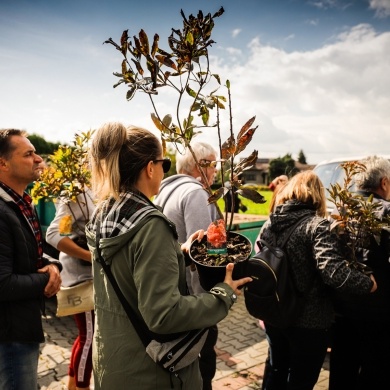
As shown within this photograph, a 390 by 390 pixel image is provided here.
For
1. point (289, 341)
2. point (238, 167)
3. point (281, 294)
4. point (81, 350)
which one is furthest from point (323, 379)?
point (238, 167)

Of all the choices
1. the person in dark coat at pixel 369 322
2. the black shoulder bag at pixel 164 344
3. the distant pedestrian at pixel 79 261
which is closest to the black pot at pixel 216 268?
the black shoulder bag at pixel 164 344

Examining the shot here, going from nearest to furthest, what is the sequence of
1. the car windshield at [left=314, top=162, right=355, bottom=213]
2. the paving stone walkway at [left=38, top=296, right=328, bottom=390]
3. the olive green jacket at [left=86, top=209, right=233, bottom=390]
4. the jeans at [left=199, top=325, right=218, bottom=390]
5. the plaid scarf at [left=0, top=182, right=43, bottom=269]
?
the olive green jacket at [left=86, top=209, right=233, bottom=390]
the plaid scarf at [left=0, top=182, right=43, bottom=269]
the jeans at [left=199, top=325, right=218, bottom=390]
the paving stone walkway at [left=38, top=296, right=328, bottom=390]
the car windshield at [left=314, top=162, right=355, bottom=213]

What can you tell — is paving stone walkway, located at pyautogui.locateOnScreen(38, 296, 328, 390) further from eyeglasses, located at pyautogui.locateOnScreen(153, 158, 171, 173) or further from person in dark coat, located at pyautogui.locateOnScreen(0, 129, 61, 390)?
eyeglasses, located at pyautogui.locateOnScreen(153, 158, 171, 173)

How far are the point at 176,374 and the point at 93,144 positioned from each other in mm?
1024

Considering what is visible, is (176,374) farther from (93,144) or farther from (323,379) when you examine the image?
(323,379)

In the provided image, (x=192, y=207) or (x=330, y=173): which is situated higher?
(x=192, y=207)

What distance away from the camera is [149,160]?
5.12ft

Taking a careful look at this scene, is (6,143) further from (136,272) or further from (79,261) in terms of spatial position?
(136,272)

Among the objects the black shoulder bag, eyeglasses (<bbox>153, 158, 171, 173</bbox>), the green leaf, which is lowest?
the black shoulder bag

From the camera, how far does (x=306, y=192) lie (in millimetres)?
2518

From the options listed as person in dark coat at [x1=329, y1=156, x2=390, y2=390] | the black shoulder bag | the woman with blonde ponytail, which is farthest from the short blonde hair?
the black shoulder bag

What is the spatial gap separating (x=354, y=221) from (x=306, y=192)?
0.37m

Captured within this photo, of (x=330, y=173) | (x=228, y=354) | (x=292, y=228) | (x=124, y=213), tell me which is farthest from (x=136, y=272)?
(x=330, y=173)

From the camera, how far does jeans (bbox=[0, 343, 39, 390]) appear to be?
1.91 metres
